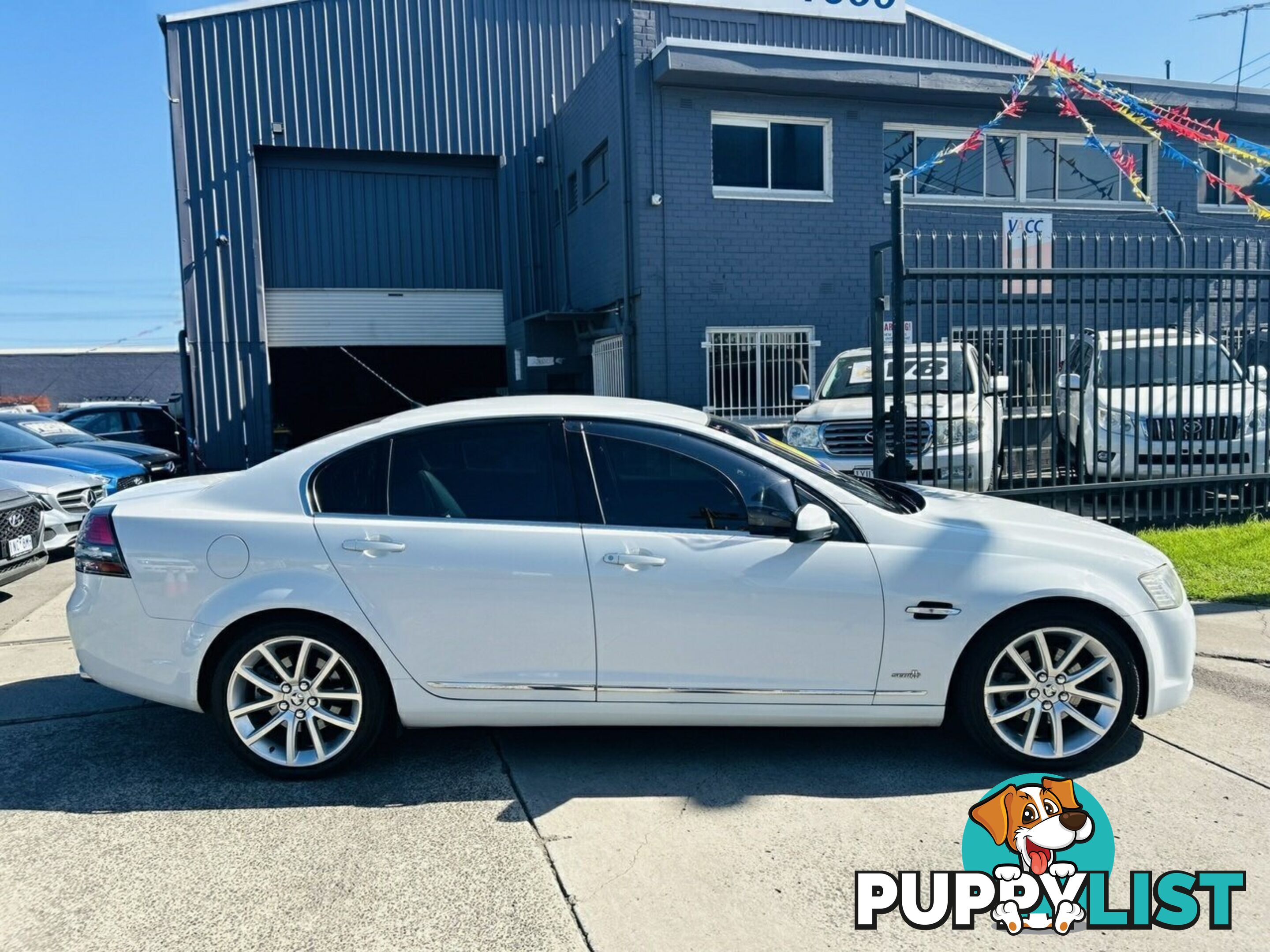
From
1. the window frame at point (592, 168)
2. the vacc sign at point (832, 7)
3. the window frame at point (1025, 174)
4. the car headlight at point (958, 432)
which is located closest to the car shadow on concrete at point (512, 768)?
the car headlight at point (958, 432)

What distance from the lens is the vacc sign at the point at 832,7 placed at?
16375mm

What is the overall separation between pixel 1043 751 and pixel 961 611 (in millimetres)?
698

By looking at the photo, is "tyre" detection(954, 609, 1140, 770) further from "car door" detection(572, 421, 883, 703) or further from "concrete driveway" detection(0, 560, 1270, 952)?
"car door" detection(572, 421, 883, 703)

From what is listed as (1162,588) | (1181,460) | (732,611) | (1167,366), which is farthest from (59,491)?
(1181,460)

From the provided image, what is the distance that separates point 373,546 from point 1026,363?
5.98 m

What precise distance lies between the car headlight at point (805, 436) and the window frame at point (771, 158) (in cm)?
525

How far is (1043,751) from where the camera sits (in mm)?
3816

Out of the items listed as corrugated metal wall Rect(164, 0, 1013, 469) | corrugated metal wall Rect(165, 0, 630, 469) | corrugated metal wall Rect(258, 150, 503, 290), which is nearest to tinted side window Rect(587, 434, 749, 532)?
corrugated metal wall Rect(164, 0, 1013, 469)

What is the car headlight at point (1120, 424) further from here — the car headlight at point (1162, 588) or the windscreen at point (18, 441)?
the windscreen at point (18, 441)

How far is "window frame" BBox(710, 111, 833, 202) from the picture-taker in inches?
511

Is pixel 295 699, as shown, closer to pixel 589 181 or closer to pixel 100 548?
pixel 100 548

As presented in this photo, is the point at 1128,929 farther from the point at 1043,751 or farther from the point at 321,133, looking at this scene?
the point at 321,133

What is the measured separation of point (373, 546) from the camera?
148 inches

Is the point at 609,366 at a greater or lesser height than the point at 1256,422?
greater
